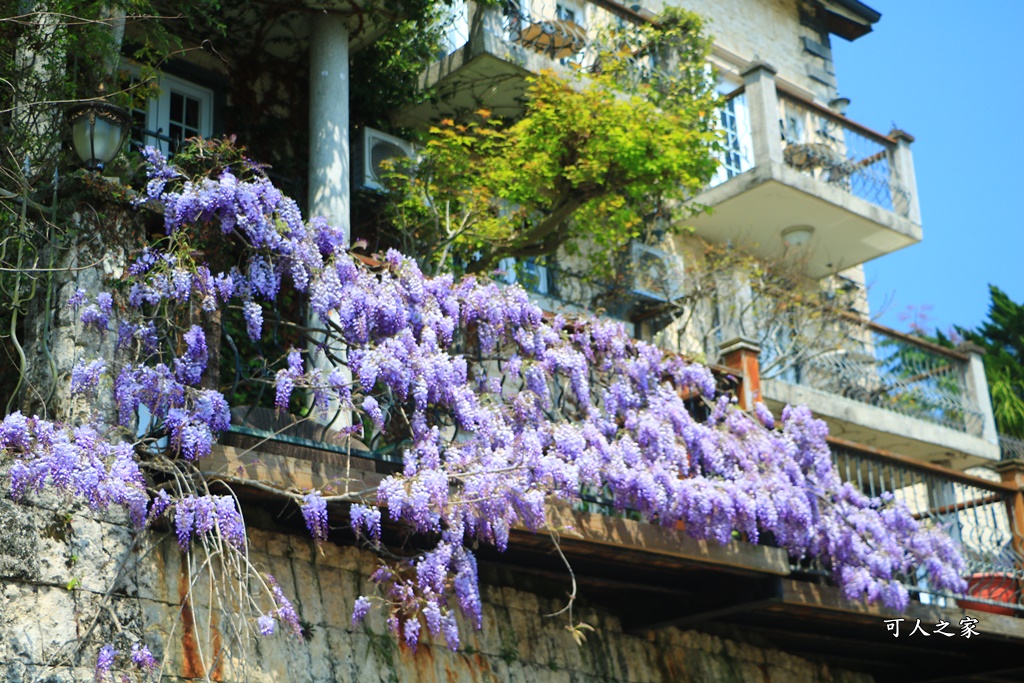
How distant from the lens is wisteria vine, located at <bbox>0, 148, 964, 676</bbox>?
764cm

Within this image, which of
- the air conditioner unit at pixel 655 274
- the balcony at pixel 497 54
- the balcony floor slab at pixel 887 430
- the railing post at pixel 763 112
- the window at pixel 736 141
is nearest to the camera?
the balcony at pixel 497 54

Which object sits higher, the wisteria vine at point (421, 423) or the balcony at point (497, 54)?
the balcony at point (497, 54)

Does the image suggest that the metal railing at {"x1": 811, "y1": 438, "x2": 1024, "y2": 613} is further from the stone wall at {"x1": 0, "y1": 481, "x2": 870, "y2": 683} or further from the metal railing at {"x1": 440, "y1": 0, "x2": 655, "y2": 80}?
the metal railing at {"x1": 440, "y1": 0, "x2": 655, "y2": 80}

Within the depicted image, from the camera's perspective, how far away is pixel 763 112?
14.6m

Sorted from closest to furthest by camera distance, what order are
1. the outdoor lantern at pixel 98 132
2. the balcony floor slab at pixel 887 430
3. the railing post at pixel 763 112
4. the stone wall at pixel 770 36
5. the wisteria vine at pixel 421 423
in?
the wisteria vine at pixel 421 423 → the outdoor lantern at pixel 98 132 → the balcony floor slab at pixel 887 430 → the railing post at pixel 763 112 → the stone wall at pixel 770 36

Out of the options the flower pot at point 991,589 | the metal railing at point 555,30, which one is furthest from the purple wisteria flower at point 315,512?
the flower pot at point 991,589

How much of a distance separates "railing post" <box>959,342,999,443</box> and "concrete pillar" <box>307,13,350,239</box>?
26.2 feet

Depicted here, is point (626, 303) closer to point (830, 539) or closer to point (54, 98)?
point (830, 539)

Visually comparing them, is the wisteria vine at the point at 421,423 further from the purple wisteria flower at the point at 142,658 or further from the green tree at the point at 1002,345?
the green tree at the point at 1002,345

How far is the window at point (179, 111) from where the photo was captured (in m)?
11.6

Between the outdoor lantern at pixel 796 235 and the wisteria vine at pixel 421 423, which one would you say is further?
the outdoor lantern at pixel 796 235

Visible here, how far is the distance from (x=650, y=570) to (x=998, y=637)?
314 centimetres

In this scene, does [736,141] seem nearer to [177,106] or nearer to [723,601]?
[177,106]

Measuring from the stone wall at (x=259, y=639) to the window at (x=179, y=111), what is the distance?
440 cm
